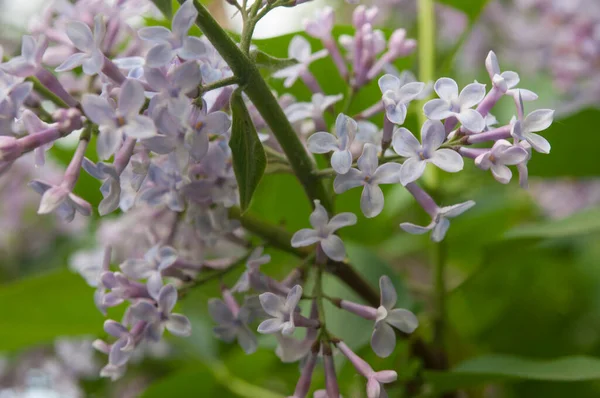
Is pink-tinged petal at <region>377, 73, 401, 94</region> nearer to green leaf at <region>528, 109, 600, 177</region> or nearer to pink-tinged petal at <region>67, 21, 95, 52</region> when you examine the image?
pink-tinged petal at <region>67, 21, 95, 52</region>

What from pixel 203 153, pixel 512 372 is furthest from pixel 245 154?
pixel 512 372

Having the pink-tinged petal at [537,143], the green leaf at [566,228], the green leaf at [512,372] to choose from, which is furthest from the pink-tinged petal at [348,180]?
the green leaf at [566,228]

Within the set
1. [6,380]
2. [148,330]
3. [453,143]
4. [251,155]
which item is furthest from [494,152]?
[6,380]

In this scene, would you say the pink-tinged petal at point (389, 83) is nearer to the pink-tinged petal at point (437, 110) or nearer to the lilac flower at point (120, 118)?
the pink-tinged petal at point (437, 110)

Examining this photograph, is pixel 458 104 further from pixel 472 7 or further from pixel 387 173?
pixel 472 7

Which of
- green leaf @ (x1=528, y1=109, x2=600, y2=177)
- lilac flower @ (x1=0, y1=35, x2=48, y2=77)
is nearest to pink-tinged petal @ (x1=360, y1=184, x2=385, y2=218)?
lilac flower @ (x1=0, y1=35, x2=48, y2=77)

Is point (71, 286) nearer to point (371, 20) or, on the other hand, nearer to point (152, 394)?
point (152, 394)
